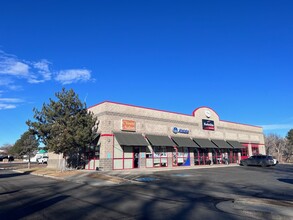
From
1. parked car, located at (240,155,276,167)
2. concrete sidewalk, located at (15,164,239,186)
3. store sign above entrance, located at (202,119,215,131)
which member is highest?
store sign above entrance, located at (202,119,215,131)

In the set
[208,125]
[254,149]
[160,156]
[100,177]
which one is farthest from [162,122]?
[254,149]

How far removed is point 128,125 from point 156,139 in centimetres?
389

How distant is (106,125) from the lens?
25.3 m

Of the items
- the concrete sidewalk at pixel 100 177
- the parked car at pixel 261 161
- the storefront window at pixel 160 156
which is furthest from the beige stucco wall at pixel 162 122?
the parked car at pixel 261 161

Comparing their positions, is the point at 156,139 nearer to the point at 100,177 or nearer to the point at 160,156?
the point at 160,156

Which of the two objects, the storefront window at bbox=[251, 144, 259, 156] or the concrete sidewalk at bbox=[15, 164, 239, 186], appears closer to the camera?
the concrete sidewalk at bbox=[15, 164, 239, 186]

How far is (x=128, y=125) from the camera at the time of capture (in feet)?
88.0

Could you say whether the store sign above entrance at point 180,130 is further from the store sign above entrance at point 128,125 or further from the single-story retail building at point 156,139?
the store sign above entrance at point 128,125

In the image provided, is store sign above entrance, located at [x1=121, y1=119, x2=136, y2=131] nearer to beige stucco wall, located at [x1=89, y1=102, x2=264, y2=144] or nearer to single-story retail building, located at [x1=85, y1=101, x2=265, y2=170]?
single-story retail building, located at [x1=85, y1=101, x2=265, y2=170]

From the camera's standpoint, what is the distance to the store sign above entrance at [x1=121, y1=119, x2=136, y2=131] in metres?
26.3

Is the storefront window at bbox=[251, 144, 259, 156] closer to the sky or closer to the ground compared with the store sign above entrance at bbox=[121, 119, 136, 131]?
closer to the ground

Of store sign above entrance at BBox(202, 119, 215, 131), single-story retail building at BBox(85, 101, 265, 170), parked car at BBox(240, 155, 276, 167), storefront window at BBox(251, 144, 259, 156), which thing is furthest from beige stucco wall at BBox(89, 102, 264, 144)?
parked car at BBox(240, 155, 276, 167)

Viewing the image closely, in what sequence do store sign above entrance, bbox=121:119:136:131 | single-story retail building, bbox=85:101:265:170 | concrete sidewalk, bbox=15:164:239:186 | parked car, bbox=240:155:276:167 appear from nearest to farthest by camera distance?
concrete sidewalk, bbox=15:164:239:186, single-story retail building, bbox=85:101:265:170, store sign above entrance, bbox=121:119:136:131, parked car, bbox=240:155:276:167

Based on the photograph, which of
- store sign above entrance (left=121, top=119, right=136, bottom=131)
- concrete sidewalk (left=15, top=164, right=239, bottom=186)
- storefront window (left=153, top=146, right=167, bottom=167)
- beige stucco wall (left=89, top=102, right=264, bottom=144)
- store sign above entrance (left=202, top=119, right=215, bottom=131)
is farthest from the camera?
store sign above entrance (left=202, top=119, right=215, bottom=131)
